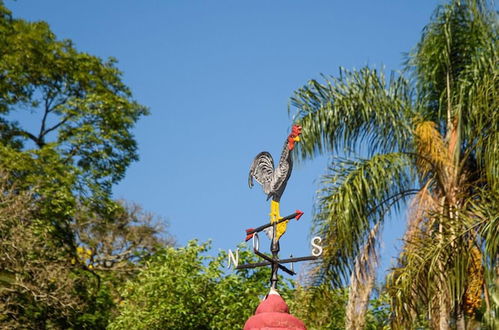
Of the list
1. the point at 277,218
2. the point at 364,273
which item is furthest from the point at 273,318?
the point at 364,273

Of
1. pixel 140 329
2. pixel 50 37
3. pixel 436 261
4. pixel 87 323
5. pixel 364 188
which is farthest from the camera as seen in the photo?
pixel 50 37

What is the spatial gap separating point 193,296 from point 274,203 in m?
11.5

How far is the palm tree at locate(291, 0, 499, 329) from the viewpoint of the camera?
10.8 meters

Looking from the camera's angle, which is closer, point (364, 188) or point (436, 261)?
point (436, 261)

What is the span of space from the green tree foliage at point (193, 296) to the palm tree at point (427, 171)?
7.73 metres

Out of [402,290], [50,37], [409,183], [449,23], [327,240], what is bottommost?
[402,290]

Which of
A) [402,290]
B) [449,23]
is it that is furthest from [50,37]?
[402,290]

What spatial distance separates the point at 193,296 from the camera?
66.7 ft

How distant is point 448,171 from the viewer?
12.2 metres

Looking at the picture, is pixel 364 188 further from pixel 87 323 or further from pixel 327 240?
pixel 87 323

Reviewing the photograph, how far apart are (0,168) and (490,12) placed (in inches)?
461

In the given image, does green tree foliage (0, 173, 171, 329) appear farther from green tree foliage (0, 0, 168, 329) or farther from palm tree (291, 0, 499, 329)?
palm tree (291, 0, 499, 329)

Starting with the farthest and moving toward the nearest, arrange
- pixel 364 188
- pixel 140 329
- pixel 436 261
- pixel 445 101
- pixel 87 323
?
pixel 87 323, pixel 140 329, pixel 445 101, pixel 364 188, pixel 436 261

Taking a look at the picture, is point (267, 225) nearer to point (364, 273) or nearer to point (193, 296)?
point (364, 273)
